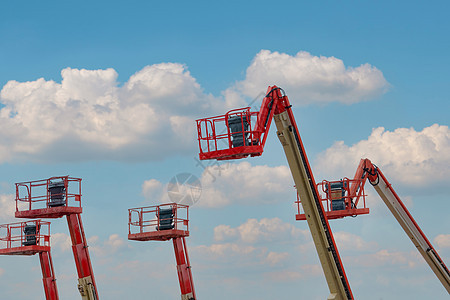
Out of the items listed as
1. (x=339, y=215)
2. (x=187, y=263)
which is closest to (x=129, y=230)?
(x=187, y=263)

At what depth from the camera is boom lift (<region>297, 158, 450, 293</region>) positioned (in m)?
28.1

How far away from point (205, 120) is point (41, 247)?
55.3 feet

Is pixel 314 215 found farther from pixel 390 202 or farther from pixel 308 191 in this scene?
pixel 390 202

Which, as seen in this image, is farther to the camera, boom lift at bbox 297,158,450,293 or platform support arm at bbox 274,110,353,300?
boom lift at bbox 297,158,450,293

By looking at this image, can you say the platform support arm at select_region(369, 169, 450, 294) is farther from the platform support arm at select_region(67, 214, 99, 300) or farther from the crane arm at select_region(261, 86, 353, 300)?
the platform support arm at select_region(67, 214, 99, 300)

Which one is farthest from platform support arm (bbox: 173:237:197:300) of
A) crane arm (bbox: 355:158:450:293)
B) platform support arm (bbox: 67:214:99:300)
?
crane arm (bbox: 355:158:450:293)

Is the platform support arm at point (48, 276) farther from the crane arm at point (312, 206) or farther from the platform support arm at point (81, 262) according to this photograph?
the crane arm at point (312, 206)

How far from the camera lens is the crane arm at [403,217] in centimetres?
3000

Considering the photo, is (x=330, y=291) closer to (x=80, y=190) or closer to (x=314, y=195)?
(x=314, y=195)

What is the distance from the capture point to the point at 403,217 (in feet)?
104

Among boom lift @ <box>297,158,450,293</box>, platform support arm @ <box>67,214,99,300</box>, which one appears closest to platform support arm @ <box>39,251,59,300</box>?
platform support arm @ <box>67,214,99,300</box>

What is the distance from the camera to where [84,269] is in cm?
2888

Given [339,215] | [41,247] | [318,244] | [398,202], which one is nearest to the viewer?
[318,244]

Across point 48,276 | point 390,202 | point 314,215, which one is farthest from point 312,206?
point 48,276
